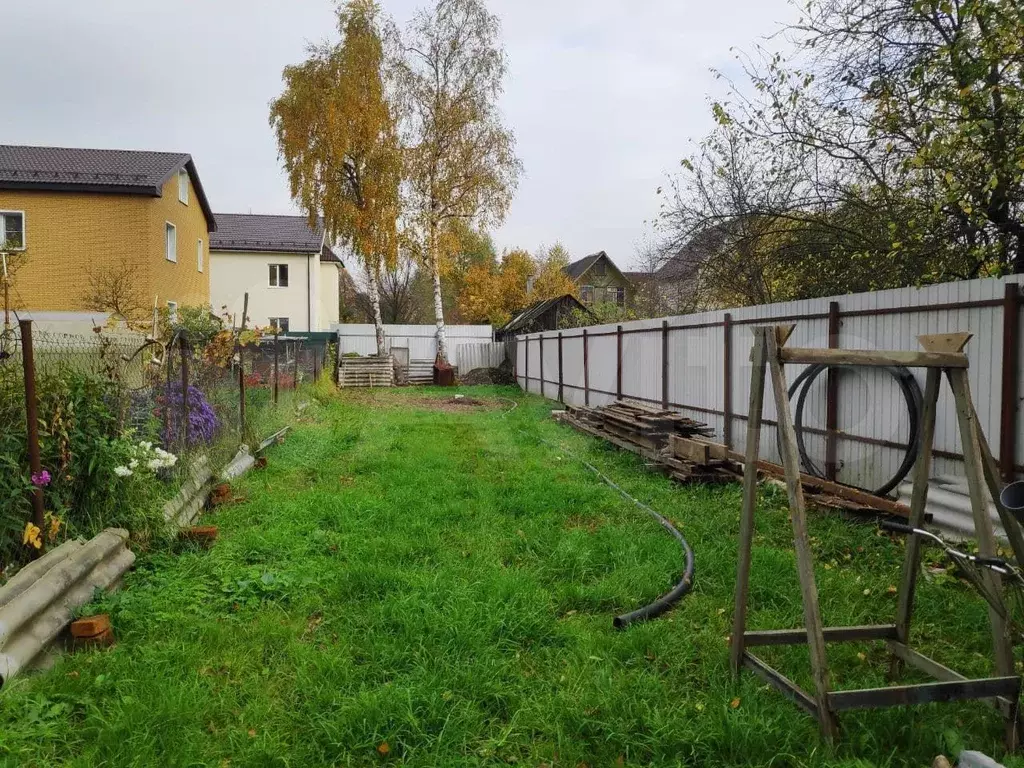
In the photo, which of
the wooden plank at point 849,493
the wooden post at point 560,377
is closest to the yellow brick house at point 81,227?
the wooden post at point 560,377

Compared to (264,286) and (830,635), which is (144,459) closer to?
(830,635)

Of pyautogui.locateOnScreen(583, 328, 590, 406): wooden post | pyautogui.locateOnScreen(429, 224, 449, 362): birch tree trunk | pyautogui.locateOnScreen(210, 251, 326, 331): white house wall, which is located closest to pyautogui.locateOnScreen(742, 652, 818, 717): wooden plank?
pyautogui.locateOnScreen(583, 328, 590, 406): wooden post

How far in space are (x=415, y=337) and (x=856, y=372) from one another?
22030 mm

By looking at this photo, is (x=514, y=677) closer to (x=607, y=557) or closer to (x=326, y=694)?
(x=326, y=694)

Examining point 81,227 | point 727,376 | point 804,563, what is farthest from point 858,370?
point 81,227

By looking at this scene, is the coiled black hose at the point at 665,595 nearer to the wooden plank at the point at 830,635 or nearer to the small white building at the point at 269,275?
the wooden plank at the point at 830,635

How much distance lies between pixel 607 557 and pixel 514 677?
5.66 ft

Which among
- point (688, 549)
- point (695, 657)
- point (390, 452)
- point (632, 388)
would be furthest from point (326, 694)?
point (632, 388)

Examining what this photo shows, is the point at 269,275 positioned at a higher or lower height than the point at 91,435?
higher

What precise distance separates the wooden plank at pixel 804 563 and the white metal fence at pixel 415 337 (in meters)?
23.9

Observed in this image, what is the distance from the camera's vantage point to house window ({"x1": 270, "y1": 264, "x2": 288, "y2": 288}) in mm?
29922

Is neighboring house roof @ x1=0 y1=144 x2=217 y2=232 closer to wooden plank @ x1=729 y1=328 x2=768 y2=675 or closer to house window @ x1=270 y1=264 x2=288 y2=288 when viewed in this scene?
house window @ x1=270 y1=264 x2=288 y2=288

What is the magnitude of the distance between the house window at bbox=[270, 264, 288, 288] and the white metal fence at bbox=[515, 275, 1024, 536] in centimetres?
2299

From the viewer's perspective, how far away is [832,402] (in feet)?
20.5
